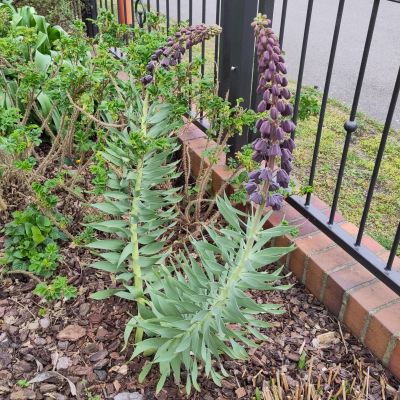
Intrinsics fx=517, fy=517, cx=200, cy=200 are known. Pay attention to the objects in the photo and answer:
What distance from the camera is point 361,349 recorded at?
7.72 ft

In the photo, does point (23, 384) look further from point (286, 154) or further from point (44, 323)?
point (286, 154)

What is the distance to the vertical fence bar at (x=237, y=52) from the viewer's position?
8.77ft

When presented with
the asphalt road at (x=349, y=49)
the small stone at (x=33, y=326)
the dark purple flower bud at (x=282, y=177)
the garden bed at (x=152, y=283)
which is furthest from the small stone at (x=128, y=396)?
the asphalt road at (x=349, y=49)

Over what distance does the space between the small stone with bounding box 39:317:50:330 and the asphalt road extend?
3956 millimetres

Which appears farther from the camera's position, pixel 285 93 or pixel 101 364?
pixel 101 364

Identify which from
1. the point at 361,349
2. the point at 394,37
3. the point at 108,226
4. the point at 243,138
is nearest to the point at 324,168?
the point at 243,138

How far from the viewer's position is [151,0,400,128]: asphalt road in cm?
602

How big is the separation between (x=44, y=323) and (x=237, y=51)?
1.71 m

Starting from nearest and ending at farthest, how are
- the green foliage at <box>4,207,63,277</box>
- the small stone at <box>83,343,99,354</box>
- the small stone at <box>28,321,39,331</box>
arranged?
the small stone at <box>83,343,99,354</box> → the small stone at <box>28,321,39,331</box> → the green foliage at <box>4,207,63,277</box>

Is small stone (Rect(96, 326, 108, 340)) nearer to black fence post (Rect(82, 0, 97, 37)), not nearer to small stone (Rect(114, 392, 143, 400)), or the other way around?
small stone (Rect(114, 392, 143, 400))

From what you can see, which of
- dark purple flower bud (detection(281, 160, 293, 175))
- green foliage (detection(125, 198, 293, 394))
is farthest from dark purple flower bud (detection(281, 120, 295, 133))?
green foliage (detection(125, 198, 293, 394))

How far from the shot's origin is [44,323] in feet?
7.93

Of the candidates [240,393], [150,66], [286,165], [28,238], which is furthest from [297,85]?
[28,238]

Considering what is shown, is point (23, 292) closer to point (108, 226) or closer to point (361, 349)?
point (108, 226)
